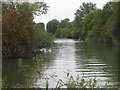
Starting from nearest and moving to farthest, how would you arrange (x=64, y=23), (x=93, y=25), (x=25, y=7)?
(x=25, y=7), (x=93, y=25), (x=64, y=23)

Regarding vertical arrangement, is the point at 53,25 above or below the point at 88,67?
above

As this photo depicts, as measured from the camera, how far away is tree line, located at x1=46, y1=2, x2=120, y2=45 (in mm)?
47500

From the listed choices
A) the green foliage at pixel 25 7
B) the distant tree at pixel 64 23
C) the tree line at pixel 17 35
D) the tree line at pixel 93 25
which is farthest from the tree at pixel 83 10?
the tree line at pixel 17 35

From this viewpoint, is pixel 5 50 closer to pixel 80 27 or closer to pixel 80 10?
pixel 80 27

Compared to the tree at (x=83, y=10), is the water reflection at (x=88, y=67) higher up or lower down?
lower down

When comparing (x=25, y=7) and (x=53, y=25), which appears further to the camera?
(x=53, y=25)

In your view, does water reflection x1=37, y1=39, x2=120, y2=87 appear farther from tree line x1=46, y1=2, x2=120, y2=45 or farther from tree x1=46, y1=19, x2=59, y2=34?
tree x1=46, y1=19, x2=59, y2=34

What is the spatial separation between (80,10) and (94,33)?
43093mm

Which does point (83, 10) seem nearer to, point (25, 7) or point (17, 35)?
point (25, 7)

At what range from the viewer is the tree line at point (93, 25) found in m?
47.5

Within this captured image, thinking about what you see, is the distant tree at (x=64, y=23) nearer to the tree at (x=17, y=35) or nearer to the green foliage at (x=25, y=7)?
the green foliage at (x=25, y=7)

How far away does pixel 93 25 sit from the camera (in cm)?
8506

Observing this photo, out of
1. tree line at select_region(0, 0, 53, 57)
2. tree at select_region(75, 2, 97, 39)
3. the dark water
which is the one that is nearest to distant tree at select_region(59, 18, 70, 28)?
tree at select_region(75, 2, 97, 39)

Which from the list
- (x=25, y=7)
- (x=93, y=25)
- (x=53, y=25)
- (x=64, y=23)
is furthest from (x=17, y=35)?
(x=64, y=23)
